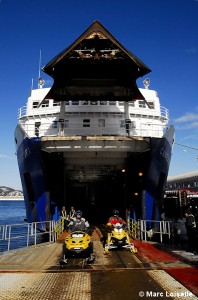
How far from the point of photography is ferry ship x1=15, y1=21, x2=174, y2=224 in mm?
13441

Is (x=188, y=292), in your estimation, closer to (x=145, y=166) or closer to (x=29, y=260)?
(x=29, y=260)

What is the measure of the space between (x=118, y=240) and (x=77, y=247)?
2.44 m

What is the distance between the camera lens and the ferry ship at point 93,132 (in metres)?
13.4

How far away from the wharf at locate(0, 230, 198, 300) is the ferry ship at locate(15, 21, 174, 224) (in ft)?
22.0

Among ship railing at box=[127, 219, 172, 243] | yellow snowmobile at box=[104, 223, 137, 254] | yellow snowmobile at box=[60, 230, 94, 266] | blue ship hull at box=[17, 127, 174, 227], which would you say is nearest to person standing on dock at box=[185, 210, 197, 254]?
ship railing at box=[127, 219, 172, 243]

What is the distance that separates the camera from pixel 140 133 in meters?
20.5

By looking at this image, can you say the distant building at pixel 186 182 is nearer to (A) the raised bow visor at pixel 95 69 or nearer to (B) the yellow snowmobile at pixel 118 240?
(A) the raised bow visor at pixel 95 69

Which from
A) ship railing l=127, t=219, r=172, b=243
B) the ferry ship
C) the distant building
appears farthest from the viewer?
the distant building

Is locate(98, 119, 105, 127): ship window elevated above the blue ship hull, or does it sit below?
above

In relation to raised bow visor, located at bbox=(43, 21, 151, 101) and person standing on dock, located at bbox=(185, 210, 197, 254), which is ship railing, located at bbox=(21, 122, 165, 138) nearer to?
raised bow visor, located at bbox=(43, 21, 151, 101)

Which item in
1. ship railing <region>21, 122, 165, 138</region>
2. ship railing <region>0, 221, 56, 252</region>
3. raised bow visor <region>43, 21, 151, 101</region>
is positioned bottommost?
ship railing <region>0, 221, 56, 252</region>

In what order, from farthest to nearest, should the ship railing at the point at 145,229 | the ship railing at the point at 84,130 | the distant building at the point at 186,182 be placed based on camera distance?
the distant building at the point at 186,182 → the ship railing at the point at 84,130 → the ship railing at the point at 145,229

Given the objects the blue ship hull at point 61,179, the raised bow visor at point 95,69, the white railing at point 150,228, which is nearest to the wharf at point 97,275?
the white railing at point 150,228

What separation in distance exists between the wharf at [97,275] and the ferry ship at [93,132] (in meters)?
6.71
